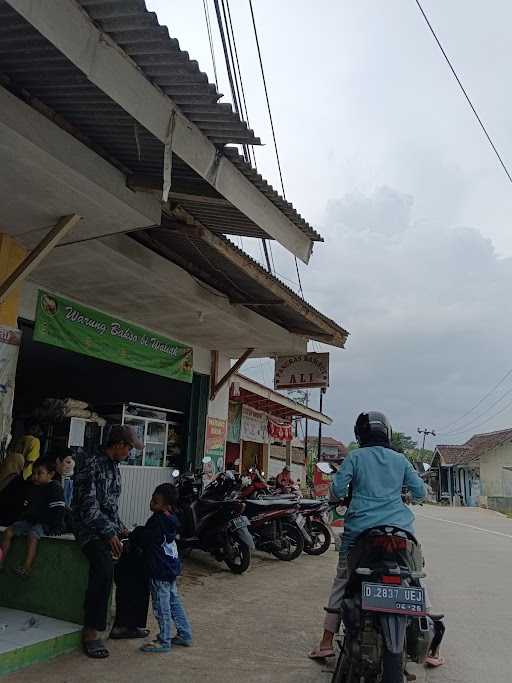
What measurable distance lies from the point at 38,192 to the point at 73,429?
19.7 feet

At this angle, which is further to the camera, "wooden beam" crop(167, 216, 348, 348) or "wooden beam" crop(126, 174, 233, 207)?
"wooden beam" crop(167, 216, 348, 348)

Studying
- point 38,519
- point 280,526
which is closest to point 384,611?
point 38,519

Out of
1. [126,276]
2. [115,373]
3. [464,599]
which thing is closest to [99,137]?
[126,276]

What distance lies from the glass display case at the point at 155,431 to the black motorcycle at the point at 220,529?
2.36 meters

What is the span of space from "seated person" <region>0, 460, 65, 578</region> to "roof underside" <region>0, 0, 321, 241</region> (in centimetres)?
262

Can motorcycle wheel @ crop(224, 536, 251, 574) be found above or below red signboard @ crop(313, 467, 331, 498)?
below

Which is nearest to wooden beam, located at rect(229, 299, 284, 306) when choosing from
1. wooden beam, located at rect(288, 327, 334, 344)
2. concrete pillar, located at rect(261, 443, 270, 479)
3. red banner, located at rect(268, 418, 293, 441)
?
wooden beam, located at rect(288, 327, 334, 344)

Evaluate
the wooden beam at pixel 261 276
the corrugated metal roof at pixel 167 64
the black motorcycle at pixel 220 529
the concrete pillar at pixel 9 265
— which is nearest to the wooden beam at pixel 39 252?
the concrete pillar at pixel 9 265

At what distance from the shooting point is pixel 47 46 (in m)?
3.39

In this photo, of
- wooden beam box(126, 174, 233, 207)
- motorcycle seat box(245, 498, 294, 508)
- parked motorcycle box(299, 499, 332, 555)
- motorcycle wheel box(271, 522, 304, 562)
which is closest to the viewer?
wooden beam box(126, 174, 233, 207)

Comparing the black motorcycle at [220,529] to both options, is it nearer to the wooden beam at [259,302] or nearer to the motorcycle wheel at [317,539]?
the motorcycle wheel at [317,539]

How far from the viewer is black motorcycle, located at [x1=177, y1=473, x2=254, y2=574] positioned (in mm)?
7107

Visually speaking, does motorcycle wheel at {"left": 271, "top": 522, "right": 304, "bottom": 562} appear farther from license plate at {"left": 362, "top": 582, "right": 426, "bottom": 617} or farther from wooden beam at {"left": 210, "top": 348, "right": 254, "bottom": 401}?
license plate at {"left": 362, "top": 582, "right": 426, "bottom": 617}

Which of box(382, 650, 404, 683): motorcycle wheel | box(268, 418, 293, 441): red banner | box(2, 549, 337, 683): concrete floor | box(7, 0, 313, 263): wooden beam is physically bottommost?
box(2, 549, 337, 683): concrete floor
